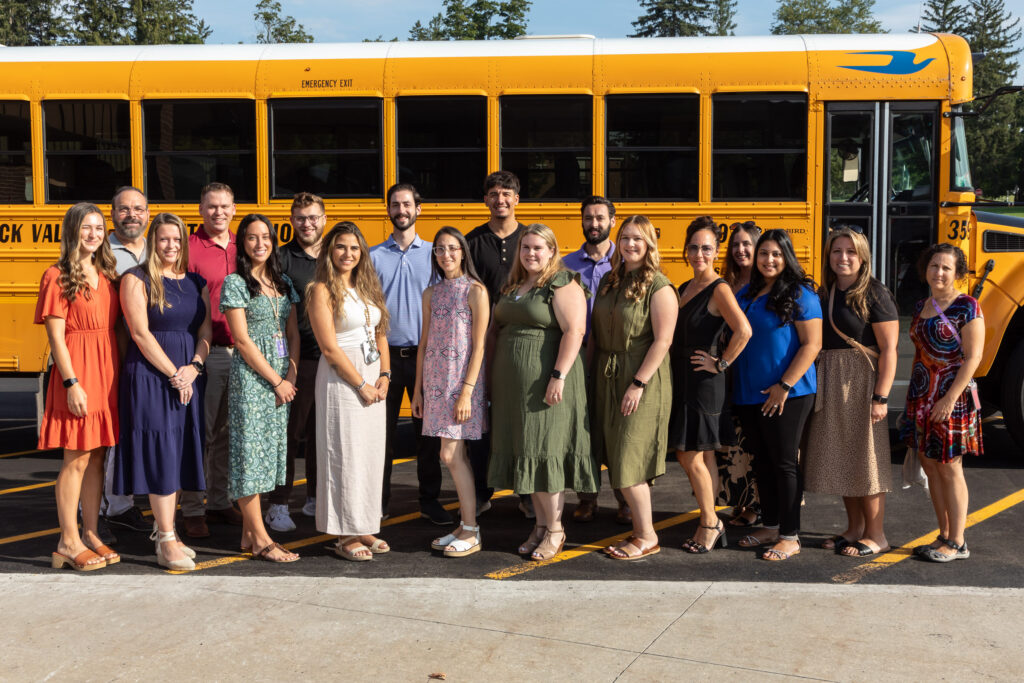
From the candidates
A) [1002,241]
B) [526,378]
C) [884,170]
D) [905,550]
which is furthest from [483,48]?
[905,550]

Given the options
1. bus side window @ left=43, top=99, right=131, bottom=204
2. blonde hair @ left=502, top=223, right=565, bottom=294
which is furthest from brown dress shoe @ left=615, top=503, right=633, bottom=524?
bus side window @ left=43, top=99, right=131, bottom=204

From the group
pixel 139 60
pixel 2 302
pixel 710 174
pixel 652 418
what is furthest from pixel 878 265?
pixel 2 302

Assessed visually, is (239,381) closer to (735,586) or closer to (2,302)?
(735,586)

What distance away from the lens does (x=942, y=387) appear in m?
4.77

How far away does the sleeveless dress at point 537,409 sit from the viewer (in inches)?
187

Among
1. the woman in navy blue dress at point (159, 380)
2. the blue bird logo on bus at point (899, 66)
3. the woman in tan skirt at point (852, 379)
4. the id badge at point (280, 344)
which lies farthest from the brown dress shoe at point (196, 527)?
the blue bird logo on bus at point (899, 66)

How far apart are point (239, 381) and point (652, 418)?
2.05m

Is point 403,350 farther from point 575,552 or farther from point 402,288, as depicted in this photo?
point 575,552

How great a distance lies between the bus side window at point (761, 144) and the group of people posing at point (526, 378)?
185cm

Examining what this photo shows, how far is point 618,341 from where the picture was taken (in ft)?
15.6

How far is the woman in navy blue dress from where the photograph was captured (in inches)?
183

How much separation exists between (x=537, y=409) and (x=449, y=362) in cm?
51

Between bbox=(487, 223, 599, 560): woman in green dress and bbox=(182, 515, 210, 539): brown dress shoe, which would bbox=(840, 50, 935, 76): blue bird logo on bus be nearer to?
bbox=(487, 223, 599, 560): woman in green dress

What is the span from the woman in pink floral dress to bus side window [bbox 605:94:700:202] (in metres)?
2.28
